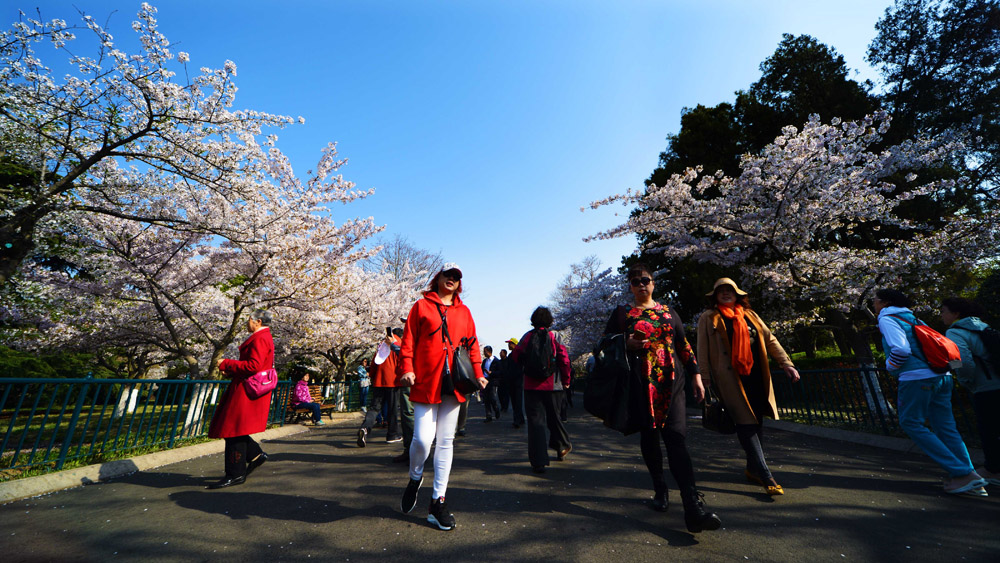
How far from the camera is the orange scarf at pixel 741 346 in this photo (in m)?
3.94

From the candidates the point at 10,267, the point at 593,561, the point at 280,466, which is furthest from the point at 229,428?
the point at 10,267

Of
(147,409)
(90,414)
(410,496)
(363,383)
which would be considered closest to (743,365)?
(410,496)

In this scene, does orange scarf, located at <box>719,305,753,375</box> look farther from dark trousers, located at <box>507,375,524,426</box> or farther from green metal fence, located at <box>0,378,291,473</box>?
green metal fence, located at <box>0,378,291,473</box>

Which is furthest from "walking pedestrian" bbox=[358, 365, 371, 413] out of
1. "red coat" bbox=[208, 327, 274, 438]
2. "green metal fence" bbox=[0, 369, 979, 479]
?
"red coat" bbox=[208, 327, 274, 438]

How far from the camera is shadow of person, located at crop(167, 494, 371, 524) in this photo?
3514 mm

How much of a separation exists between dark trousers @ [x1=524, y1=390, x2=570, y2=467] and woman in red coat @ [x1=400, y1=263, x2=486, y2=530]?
1.83 m

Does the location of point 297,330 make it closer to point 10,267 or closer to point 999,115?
point 10,267

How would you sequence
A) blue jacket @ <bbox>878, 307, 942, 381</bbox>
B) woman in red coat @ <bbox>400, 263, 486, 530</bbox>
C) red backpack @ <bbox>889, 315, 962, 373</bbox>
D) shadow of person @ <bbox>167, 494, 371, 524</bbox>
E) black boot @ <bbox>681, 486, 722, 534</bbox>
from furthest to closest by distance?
blue jacket @ <bbox>878, 307, 942, 381</bbox>
red backpack @ <bbox>889, 315, 962, 373</bbox>
shadow of person @ <bbox>167, 494, 371, 524</bbox>
woman in red coat @ <bbox>400, 263, 486, 530</bbox>
black boot @ <bbox>681, 486, 722, 534</bbox>

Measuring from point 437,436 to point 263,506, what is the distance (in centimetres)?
178

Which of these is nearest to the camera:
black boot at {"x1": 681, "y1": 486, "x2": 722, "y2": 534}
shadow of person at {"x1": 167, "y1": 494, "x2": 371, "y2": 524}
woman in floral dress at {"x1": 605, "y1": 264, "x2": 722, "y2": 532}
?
black boot at {"x1": 681, "y1": 486, "x2": 722, "y2": 534}

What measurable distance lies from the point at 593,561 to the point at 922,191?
13533mm

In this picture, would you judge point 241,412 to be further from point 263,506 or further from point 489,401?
point 489,401

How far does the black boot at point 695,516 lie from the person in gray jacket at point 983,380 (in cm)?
298

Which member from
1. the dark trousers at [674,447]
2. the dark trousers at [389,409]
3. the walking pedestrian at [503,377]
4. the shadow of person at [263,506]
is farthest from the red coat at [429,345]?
the walking pedestrian at [503,377]
